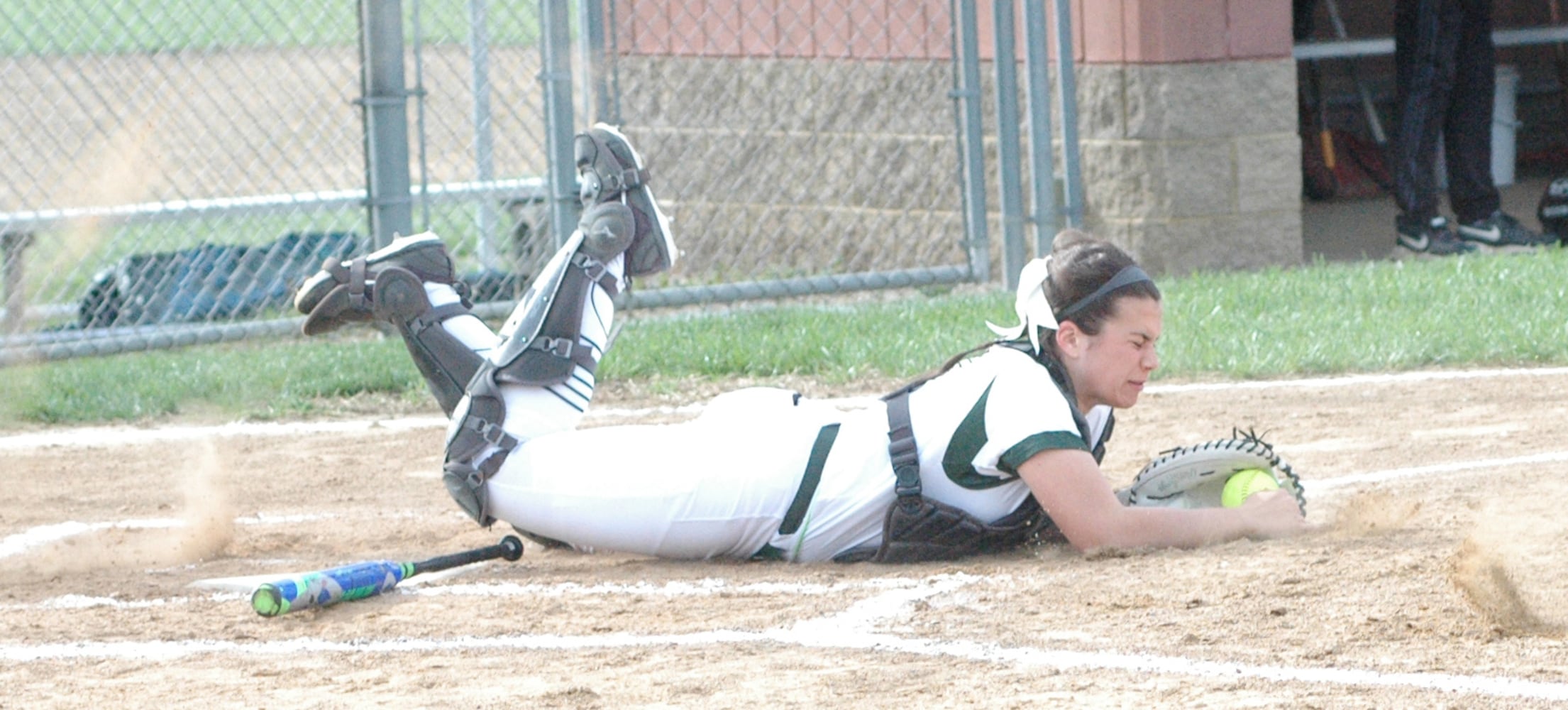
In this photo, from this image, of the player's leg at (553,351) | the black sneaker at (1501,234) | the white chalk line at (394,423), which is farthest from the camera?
the black sneaker at (1501,234)

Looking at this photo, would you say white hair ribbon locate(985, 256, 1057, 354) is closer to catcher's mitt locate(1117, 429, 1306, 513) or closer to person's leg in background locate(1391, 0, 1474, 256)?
catcher's mitt locate(1117, 429, 1306, 513)

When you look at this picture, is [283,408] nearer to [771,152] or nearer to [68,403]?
[68,403]

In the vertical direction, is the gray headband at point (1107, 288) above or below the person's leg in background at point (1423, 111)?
above

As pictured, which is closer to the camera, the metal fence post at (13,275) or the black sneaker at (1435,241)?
the metal fence post at (13,275)

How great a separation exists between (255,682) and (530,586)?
3.11 feet

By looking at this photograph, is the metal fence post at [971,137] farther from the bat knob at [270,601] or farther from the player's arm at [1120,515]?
the bat knob at [270,601]

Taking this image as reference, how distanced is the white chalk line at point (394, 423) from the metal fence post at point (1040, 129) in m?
2.59

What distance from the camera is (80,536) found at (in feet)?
18.1

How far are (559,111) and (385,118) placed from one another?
0.72 m

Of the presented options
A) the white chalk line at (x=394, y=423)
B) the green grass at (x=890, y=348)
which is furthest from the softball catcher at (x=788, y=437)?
the green grass at (x=890, y=348)

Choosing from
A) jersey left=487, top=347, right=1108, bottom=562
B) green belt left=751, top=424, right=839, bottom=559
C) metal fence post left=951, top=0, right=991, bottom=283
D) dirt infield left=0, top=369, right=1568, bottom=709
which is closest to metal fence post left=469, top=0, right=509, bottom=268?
metal fence post left=951, top=0, right=991, bottom=283

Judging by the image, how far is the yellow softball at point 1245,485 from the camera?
4.84 metres

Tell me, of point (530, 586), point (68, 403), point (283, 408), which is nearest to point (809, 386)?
point (283, 408)

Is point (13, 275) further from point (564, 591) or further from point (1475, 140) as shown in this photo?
point (1475, 140)
